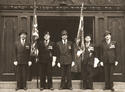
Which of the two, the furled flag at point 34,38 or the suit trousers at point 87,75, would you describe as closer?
the furled flag at point 34,38

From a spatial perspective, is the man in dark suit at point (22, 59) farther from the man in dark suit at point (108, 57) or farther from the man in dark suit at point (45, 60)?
the man in dark suit at point (108, 57)

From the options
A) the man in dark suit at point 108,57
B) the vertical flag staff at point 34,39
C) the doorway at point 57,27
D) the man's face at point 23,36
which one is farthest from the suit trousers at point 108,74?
the doorway at point 57,27

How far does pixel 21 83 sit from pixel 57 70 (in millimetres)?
3549

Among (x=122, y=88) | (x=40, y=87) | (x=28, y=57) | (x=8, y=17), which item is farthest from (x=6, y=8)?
(x=122, y=88)

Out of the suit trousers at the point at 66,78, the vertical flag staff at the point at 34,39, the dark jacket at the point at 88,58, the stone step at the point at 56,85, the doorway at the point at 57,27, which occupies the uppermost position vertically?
the doorway at the point at 57,27

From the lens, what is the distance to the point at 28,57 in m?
14.4

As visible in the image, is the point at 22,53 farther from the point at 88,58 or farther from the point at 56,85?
the point at 88,58

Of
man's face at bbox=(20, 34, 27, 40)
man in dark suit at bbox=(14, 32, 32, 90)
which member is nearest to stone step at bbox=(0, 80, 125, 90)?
man in dark suit at bbox=(14, 32, 32, 90)

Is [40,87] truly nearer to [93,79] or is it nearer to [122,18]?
[93,79]

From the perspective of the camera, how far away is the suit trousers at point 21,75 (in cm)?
1416

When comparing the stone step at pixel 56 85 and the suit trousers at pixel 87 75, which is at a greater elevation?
the suit trousers at pixel 87 75

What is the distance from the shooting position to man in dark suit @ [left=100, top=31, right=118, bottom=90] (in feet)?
46.9

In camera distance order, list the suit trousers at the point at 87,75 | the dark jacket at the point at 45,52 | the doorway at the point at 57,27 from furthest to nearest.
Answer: the doorway at the point at 57,27 < the suit trousers at the point at 87,75 < the dark jacket at the point at 45,52

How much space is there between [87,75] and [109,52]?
111cm
